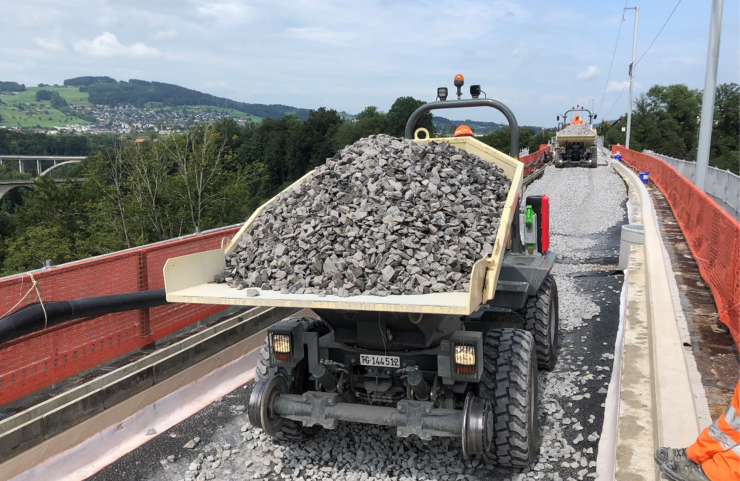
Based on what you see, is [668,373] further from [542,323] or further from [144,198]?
[144,198]

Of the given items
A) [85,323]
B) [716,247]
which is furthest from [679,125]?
[85,323]

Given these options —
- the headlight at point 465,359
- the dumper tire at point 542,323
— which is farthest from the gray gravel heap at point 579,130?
the headlight at point 465,359

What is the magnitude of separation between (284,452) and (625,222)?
12294 mm

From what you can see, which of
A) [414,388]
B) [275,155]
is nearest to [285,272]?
[414,388]

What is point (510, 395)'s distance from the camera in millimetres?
3467

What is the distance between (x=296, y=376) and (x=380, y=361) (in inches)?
31.4

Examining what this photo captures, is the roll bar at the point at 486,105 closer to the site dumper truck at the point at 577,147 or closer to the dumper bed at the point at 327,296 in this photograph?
the dumper bed at the point at 327,296

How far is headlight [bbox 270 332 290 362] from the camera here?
3.74m

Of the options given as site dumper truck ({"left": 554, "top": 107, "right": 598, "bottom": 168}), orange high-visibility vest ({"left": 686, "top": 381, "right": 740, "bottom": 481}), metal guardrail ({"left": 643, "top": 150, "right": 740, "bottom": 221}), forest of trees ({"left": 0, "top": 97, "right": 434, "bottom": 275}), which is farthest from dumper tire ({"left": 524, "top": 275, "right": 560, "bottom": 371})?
site dumper truck ({"left": 554, "top": 107, "right": 598, "bottom": 168})

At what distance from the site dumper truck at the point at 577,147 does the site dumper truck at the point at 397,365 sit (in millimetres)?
26403

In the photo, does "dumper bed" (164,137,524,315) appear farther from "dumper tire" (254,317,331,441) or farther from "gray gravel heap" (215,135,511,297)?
"dumper tire" (254,317,331,441)

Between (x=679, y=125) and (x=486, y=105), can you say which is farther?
(x=679, y=125)

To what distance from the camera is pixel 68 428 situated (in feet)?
12.6

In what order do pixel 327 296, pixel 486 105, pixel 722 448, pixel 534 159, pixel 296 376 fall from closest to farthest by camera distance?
1. pixel 722 448
2. pixel 327 296
3. pixel 296 376
4. pixel 486 105
5. pixel 534 159
